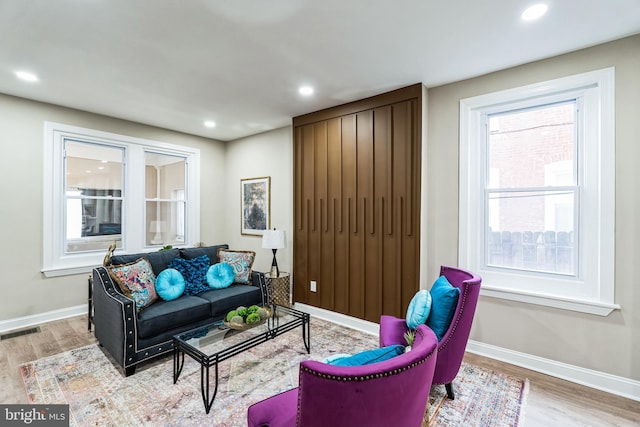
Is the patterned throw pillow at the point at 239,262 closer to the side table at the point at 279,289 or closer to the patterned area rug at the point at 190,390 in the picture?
the side table at the point at 279,289

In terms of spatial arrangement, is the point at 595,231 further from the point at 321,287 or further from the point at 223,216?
the point at 223,216

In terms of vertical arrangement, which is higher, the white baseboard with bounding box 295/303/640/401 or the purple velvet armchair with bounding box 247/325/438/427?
the purple velvet armchair with bounding box 247/325/438/427

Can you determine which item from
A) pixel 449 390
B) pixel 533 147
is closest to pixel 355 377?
pixel 449 390

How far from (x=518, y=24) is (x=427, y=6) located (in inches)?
28.8

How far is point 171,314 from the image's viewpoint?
275 centimetres

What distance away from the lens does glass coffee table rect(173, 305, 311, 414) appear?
205 cm

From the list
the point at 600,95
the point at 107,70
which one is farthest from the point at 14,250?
the point at 600,95

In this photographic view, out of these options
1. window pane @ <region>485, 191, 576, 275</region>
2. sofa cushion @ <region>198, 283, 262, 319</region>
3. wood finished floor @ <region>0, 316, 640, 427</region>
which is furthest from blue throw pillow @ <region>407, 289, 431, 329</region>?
sofa cushion @ <region>198, 283, 262, 319</region>

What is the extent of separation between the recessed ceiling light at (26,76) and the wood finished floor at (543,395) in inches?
105

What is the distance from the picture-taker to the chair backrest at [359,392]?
36.2 inches

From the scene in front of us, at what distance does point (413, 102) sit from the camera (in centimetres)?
314

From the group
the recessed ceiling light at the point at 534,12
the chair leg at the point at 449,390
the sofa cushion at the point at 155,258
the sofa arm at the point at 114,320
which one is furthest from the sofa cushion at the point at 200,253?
the recessed ceiling light at the point at 534,12

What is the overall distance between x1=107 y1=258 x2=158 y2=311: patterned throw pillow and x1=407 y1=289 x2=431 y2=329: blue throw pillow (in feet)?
7.86

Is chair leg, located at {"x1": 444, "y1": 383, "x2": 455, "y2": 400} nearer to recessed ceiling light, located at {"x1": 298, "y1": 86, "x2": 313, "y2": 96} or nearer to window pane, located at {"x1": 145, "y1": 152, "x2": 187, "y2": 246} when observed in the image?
recessed ceiling light, located at {"x1": 298, "y1": 86, "x2": 313, "y2": 96}
